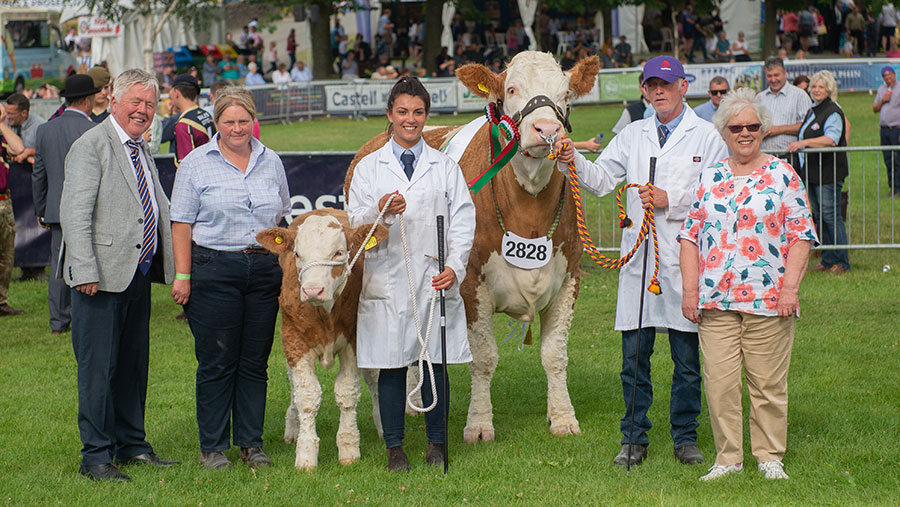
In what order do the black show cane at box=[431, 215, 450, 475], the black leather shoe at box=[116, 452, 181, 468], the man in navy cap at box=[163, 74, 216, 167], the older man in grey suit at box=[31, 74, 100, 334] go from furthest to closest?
the man in navy cap at box=[163, 74, 216, 167] < the older man in grey suit at box=[31, 74, 100, 334] < the black leather shoe at box=[116, 452, 181, 468] < the black show cane at box=[431, 215, 450, 475]

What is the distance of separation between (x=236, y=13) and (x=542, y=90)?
52.1 m

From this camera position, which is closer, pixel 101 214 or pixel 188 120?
pixel 101 214

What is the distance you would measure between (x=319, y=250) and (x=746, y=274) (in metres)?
2.38

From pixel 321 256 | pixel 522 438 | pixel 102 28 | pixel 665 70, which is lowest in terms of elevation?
pixel 522 438

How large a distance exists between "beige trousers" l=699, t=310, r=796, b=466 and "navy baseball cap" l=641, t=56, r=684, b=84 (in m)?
1.40

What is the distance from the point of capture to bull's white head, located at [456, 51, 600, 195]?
630 cm

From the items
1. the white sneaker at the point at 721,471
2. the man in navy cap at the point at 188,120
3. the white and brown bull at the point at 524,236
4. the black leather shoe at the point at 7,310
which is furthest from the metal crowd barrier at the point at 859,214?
the black leather shoe at the point at 7,310

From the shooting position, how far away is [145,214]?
20.9 ft

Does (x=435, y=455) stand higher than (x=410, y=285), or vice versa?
(x=410, y=285)

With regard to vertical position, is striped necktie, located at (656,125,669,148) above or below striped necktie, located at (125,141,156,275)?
above

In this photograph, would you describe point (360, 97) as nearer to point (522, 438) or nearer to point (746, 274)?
point (522, 438)

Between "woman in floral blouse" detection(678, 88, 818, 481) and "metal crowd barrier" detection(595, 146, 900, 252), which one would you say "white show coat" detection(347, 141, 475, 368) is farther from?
"metal crowd barrier" detection(595, 146, 900, 252)

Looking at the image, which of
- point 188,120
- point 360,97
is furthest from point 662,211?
point 360,97

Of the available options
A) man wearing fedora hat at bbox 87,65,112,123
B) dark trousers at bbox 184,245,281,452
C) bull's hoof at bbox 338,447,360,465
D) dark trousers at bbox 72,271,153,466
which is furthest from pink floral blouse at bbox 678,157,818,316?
man wearing fedora hat at bbox 87,65,112,123
